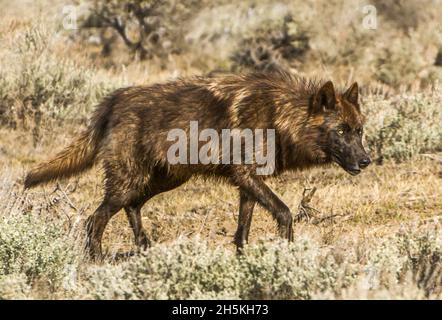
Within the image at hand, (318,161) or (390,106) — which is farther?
(390,106)

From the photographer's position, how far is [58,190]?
9438mm

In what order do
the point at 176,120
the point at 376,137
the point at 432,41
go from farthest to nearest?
1. the point at 432,41
2. the point at 376,137
3. the point at 176,120

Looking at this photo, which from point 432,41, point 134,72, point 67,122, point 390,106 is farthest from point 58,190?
point 432,41

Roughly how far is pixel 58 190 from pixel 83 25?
14.2 m

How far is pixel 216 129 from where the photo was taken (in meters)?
7.88

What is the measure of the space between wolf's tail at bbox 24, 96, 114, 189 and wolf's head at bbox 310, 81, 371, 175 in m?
1.94

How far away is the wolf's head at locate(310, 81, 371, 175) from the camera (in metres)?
7.72

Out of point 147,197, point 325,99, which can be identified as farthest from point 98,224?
point 325,99

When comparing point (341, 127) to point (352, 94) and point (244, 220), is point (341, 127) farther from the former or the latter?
point (244, 220)

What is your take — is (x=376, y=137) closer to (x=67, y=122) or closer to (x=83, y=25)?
(x=67, y=122)

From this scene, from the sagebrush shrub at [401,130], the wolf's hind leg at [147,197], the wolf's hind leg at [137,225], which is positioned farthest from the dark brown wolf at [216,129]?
the sagebrush shrub at [401,130]

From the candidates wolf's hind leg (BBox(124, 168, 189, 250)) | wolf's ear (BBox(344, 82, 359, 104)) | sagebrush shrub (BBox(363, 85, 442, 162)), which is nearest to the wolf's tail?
wolf's hind leg (BBox(124, 168, 189, 250))

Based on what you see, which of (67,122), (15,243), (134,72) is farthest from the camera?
(134,72)
